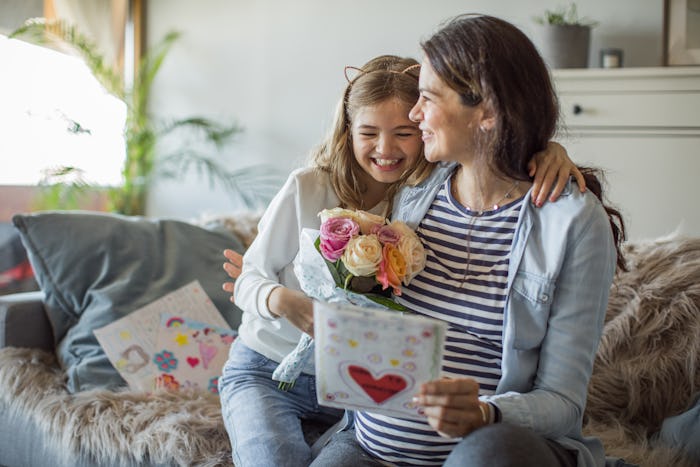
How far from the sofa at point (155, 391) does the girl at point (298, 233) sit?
171mm

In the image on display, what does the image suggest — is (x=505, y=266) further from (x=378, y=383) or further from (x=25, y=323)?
(x=25, y=323)

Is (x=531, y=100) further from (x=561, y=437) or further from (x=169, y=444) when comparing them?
(x=169, y=444)

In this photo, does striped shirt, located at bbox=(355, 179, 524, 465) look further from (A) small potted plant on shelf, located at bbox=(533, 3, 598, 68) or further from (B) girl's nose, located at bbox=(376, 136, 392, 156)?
(A) small potted plant on shelf, located at bbox=(533, 3, 598, 68)

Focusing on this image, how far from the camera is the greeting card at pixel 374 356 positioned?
3.51ft

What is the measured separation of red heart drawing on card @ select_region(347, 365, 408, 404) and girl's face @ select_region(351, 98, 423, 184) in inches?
22.9

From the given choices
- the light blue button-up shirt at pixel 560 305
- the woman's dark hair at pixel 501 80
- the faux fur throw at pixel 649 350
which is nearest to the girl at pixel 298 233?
the woman's dark hair at pixel 501 80

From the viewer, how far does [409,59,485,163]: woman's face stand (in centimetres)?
135

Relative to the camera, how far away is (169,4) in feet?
14.9

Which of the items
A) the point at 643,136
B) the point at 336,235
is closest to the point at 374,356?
the point at 336,235

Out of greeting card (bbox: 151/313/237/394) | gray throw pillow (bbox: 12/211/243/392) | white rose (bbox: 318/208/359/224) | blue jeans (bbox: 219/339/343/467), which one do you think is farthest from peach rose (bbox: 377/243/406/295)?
gray throw pillow (bbox: 12/211/243/392)

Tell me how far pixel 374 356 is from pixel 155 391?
1106mm

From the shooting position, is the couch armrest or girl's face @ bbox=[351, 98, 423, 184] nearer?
girl's face @ bbox=[351, 98, 423, 184]

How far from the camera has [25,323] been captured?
2195 millimetres

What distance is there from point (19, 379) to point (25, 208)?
72.1 inches
